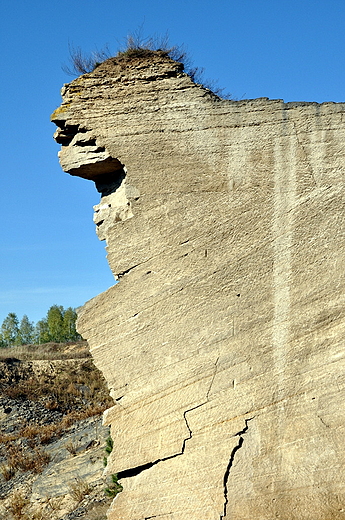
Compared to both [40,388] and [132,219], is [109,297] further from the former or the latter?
[40,388]

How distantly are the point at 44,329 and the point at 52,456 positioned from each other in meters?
62.9

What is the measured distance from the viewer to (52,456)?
8.74 metres

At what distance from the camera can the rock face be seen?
4387 millimetres

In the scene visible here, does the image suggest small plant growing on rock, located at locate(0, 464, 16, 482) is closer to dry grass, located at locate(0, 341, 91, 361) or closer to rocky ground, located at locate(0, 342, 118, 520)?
rocky ground, located at locate(0, 342, 118, 520)

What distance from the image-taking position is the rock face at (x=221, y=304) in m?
4.39

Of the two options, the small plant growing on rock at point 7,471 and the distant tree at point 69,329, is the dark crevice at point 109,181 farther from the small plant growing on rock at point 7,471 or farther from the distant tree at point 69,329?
the distant tree at point 69,329

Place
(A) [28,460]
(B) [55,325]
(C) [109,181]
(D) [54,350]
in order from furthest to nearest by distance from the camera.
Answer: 1. (B) [55,325]
2. (D) [54,350]
3. (A) [28,460]
4. (C) [109,181]

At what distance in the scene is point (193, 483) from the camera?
452 centimetres

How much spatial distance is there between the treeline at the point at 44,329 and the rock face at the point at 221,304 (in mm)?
51113

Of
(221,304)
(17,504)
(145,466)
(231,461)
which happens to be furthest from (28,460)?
(221,304)

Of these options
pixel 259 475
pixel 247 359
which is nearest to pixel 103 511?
pixel 259 475

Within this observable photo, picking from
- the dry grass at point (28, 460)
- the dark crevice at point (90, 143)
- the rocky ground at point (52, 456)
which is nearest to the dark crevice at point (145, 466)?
the rocky ground at point (52, 456)

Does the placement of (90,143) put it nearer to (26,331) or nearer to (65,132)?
(65,132)

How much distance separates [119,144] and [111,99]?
0.50 meters
